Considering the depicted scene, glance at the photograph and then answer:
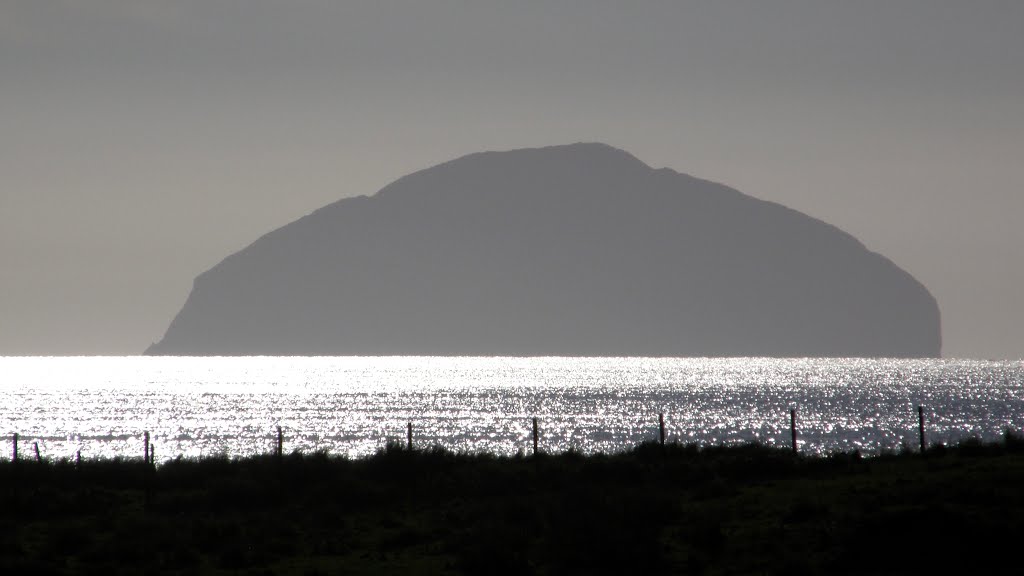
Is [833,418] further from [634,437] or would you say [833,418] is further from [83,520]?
[83,520]

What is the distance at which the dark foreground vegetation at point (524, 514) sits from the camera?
743 inches

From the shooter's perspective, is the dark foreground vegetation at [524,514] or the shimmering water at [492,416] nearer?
the dark foreground vegetation at [524,514]

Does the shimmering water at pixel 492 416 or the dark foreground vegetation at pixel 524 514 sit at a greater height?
the shimmering water at pixel 492 416

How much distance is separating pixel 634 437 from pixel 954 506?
62746 mm

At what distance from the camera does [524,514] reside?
2256 cm

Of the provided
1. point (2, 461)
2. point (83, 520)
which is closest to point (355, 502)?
point (83, 520)

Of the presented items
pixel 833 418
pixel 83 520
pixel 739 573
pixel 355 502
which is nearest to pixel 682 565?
pixel 739 573

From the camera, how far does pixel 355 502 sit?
2650 cm

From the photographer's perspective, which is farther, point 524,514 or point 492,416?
point 492,416

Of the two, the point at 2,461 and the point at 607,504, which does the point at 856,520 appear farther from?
the point at 2,461

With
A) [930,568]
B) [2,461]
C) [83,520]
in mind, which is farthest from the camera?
[2,461]

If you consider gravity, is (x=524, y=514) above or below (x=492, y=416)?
below

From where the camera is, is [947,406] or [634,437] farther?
[947,406]

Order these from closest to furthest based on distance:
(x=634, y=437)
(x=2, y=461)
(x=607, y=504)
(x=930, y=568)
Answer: (x=930, y=568)
(x=607, y=504)
(x=2, y=461)
(x=634, y=437)
